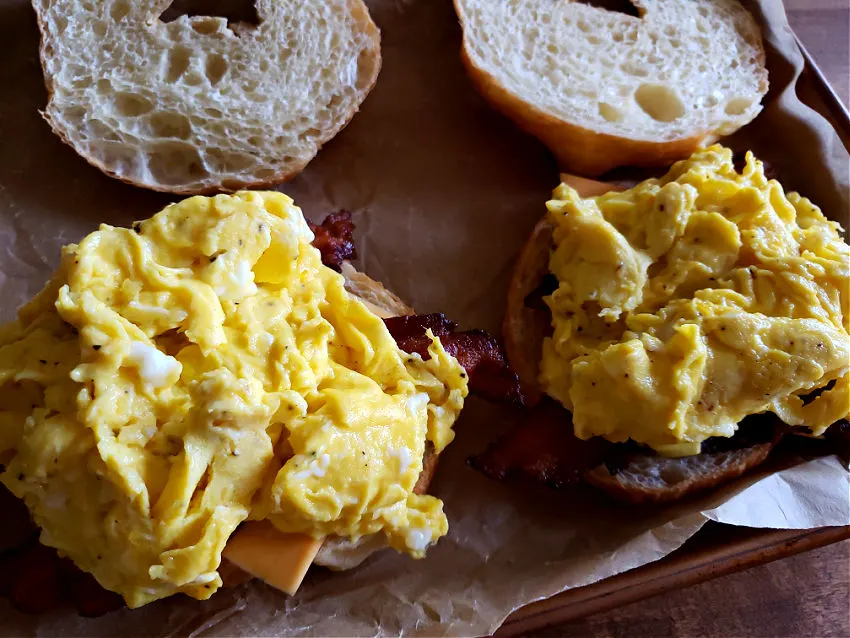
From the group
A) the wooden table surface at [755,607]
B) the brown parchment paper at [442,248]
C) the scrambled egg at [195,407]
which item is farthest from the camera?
the wooden table surface at [755,607]

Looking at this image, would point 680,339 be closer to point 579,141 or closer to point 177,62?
point 579,141

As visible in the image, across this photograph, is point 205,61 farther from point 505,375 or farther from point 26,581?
point 26,581

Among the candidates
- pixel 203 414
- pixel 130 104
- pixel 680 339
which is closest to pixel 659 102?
pixel 680 339

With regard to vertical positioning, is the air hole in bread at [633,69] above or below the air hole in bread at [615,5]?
below

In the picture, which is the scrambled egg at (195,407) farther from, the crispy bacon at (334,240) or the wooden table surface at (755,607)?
the wooden table surface at (755,607)

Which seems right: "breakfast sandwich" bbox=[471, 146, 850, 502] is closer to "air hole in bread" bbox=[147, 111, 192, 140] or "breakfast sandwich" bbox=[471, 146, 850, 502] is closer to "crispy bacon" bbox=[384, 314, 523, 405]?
"crispy bacon" bbox=[384, 314, 523, 405]

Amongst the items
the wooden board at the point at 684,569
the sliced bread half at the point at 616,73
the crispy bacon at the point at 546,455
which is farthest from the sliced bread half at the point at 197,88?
the wooden board at the point at 684,569

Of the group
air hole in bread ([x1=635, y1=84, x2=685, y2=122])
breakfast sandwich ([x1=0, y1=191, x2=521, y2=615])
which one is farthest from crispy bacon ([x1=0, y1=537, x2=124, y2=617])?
air hole in bread ([x1=635, y1=84, x2=685, y2=122])

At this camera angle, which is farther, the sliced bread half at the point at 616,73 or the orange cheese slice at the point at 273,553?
the sliced bread half at the point at 616,73
